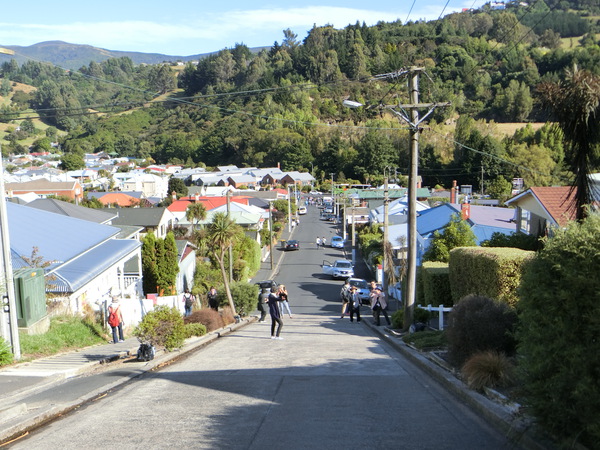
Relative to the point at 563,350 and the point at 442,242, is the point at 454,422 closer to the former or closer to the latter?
the point at 563,350

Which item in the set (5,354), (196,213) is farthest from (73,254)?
(196,213)

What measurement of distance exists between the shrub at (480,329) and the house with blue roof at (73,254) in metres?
11.9

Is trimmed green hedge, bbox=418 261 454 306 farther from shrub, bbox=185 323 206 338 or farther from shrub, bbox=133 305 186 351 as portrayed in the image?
shrub, bbox=133 305 186 351

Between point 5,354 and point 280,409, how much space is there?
6.47m

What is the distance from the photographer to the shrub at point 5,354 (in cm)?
1209

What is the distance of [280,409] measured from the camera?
8.34 m

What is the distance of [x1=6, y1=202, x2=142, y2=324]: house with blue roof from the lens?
18422 mm

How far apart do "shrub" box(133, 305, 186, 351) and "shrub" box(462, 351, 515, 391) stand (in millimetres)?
7127

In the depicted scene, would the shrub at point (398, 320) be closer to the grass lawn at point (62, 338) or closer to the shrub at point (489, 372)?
Result: the grass lawn at point (62, 338)

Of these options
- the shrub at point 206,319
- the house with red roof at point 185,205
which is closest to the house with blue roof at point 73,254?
the shrub at point 206,319

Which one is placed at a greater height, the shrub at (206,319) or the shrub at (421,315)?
the shrub at (421,315)

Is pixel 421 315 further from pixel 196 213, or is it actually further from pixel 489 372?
pixel 196 213

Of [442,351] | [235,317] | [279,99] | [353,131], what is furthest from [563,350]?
[279,99]

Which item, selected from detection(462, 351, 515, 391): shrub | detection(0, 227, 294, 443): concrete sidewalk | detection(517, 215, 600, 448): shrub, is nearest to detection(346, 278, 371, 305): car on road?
detection(0, 227, 294, 443): concrete sidewalk
